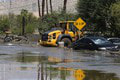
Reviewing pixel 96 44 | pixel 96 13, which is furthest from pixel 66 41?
pixel 96 44

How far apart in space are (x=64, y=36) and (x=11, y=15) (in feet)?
206

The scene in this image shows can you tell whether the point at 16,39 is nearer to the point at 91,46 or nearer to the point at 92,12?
the point at 92,12

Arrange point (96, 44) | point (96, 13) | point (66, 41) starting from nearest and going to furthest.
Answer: point (96, 44), point (66, 41), point (96, 13)

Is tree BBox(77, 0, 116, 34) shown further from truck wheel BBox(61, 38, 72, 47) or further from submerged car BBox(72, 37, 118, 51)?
submerged car BBox(72, 37, 118, 51)

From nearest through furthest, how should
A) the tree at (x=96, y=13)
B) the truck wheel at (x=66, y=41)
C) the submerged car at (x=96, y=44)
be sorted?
1. the submerged car at (x=96, y=44)
2. the truck wheel at (x=66, y=41)
3. the tree at (x=96, y=13)

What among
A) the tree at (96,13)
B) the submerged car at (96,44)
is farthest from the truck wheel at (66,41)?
the submerged car at (96,44)

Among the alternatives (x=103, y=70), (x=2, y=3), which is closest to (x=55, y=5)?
(x=2, y=3)

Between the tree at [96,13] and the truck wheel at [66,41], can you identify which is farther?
the tree at [96,13]

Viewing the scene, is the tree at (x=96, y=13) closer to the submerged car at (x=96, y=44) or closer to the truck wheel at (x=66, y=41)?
the truck wheel at (x=66, y=41)

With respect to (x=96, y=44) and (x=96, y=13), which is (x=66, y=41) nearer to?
(x=96, y=13)

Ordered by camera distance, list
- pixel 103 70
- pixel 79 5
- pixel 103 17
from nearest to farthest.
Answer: pixel 103 70 → pixel 103 17 → pixel 79 5

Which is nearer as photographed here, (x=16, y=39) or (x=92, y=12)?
(x=92, y=12)

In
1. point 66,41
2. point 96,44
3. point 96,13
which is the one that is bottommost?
point 66,41

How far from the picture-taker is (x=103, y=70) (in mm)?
17359
